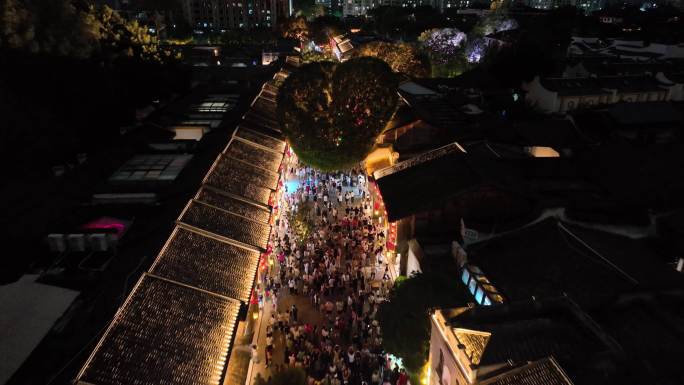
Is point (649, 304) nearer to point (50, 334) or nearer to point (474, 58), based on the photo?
point (50, 334)

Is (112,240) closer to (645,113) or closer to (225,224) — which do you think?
(225,224)

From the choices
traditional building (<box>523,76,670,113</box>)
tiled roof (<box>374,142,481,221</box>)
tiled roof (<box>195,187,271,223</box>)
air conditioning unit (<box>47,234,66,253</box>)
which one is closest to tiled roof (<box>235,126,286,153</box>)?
tiled roof (<box>195,187,271,223</box>)

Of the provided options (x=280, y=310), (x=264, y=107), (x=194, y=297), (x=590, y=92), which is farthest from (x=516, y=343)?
(x=590, y=92)

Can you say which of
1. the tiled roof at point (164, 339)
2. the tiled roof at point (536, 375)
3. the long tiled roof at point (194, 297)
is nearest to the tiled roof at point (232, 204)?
the long tiled roof at point (194, 297)

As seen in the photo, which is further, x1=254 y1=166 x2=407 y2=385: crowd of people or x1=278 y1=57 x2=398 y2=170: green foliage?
x1=278 y1=57 x2=398 y2=170: green foliage

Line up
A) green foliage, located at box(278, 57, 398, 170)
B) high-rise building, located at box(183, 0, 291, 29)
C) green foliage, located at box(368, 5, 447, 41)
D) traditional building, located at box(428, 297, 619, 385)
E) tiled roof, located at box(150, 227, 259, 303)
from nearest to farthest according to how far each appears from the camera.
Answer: traditional building, located at box(428, 297, 619, 385) < tiled roof, located at box(150, 227, 259, 303) < green foliage, located at box(278, 57, 398, 170) < green foliage, located at box(368, 5, 447, 41) < high-rise building, located at box(183, 0, 291, 29)

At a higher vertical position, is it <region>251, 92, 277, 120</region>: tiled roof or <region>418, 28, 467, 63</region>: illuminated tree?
<region>418, 28, 467, 63</region>: illuminated tree

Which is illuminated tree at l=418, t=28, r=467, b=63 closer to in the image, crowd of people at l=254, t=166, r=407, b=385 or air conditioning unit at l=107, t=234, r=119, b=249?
crowd of people at l=254, t=166, r=407, b=385
